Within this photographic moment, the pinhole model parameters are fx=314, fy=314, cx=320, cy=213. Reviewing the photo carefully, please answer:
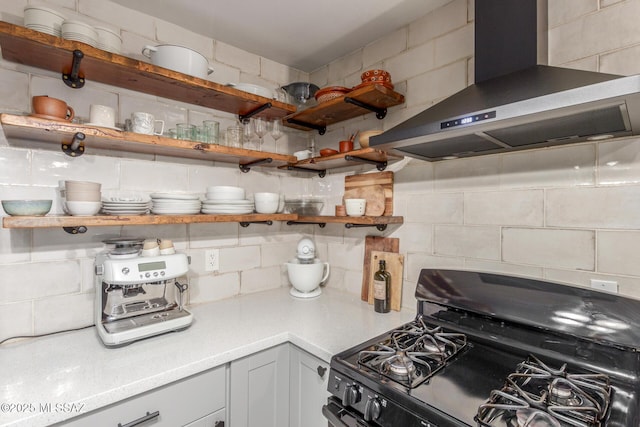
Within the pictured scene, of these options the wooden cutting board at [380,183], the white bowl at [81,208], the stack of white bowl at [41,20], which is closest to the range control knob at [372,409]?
the wooden cutting board at [380,183]

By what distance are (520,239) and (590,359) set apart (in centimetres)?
48

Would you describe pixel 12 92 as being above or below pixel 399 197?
above

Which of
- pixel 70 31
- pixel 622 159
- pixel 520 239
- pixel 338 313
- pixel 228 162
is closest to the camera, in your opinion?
pixel 622 159

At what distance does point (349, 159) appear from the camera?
1.79 metres

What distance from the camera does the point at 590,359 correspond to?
1025 millimetres

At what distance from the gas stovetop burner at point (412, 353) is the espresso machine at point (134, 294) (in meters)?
0.86

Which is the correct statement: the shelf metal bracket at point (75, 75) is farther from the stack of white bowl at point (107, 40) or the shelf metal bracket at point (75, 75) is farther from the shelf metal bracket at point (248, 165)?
the shelf metal bracket at point (248, 165)

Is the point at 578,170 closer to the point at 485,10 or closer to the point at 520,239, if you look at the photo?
the point at 520,239

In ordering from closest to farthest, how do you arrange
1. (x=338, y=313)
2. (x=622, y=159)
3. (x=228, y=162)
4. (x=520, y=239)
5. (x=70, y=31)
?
(x=622, y=159), (x=70, y=31), (x=520, y=239), (x=338, y=313), (x=228, y=162)

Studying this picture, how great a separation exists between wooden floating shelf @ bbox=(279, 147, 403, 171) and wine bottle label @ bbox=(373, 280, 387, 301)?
2.23 feet

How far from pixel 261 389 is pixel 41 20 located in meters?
1.70

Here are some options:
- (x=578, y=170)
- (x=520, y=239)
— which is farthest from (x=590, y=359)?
(x=578, y=170)

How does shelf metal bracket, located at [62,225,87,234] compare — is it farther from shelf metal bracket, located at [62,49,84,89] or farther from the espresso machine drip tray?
shelf metal bracket, located at [62,49,84,89]

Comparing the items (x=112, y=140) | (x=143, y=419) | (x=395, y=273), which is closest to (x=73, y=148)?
(x=112, y=140)
